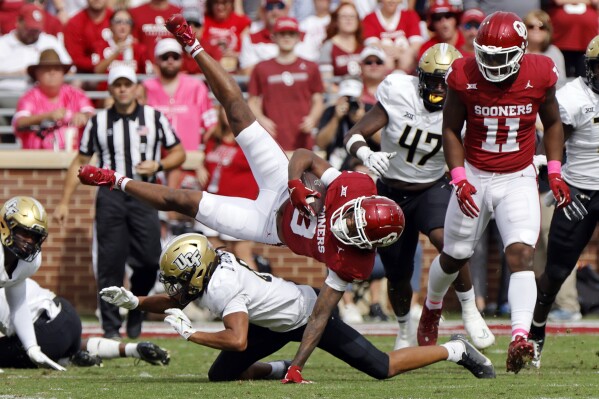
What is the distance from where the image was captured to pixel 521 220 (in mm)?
7121

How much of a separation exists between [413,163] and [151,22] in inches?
211

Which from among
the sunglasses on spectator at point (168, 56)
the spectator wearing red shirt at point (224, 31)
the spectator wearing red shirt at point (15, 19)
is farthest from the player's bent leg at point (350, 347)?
the spectator wearing red shirt at point (15, 19)

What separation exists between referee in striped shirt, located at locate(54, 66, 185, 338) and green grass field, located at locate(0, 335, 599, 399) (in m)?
1.35

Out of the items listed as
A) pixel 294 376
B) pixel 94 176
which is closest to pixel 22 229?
pixel 94 176

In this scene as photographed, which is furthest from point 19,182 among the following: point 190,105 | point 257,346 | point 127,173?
point 257,346

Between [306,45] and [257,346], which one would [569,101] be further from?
[306,45]

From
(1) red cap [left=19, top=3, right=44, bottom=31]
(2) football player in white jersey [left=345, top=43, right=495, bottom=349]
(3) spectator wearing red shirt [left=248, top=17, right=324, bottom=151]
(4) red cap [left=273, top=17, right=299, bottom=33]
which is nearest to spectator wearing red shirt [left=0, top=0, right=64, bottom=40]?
(1) red cap [left=19, top=3, right=44, bottom=31]

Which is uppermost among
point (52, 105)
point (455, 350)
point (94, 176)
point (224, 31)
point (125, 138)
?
point (224, 31)

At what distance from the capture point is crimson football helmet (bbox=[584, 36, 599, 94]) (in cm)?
774

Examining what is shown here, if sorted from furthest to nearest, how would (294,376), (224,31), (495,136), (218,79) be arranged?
(224,31)
(218,79)
(495,136)
(294,376)

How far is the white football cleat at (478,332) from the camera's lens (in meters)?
7.82

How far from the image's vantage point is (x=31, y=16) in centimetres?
1267

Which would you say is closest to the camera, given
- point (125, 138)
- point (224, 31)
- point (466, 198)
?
point (466, 198)

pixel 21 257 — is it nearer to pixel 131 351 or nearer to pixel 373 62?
pixel 131 351
